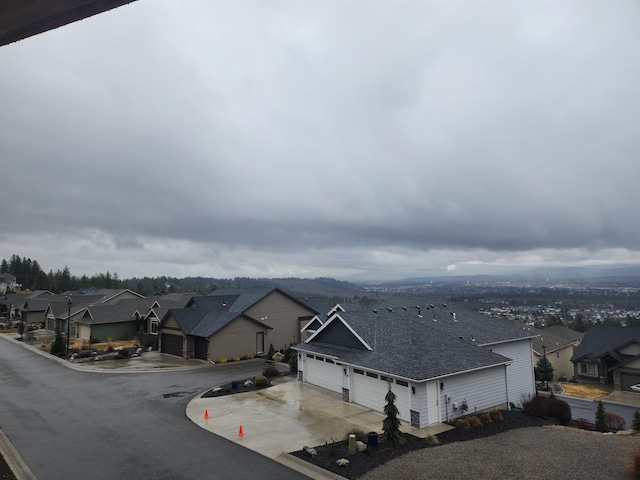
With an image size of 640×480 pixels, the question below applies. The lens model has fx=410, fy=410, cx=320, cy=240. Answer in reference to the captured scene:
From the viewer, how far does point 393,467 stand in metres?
15.0

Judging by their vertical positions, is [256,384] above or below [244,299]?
below

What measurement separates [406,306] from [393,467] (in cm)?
2021

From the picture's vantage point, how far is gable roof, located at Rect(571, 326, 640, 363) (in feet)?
160

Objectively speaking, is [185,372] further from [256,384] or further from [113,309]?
[113,309]

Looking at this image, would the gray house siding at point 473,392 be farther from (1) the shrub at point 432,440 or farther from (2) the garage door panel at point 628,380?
(2) the garage door panel at point 628,380

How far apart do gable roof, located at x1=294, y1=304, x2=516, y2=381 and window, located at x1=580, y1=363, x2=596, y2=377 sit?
2792 centimetres

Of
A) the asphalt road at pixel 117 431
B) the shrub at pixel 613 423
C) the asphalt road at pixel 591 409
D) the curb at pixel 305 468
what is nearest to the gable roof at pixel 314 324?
the asphalt road at pixel 117 431

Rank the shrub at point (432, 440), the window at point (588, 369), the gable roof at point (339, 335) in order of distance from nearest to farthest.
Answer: the shrub at point (432, 440), the gable roof at point (339, 335), the window at point (588, 369)

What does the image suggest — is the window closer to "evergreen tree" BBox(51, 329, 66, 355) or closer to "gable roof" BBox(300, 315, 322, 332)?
"gable roof" BBox(300, 315, 322, 332)

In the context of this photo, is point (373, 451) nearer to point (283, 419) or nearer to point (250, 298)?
point (283, 419)

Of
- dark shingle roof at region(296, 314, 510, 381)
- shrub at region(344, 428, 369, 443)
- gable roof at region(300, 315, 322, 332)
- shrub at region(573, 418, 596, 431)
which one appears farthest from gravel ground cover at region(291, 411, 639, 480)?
gable roof at region(300, 315, 322, 332)

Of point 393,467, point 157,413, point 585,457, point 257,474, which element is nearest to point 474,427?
point 585,457

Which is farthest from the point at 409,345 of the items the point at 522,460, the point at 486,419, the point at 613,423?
the point at 613,423

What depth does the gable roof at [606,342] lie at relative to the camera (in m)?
48.8
